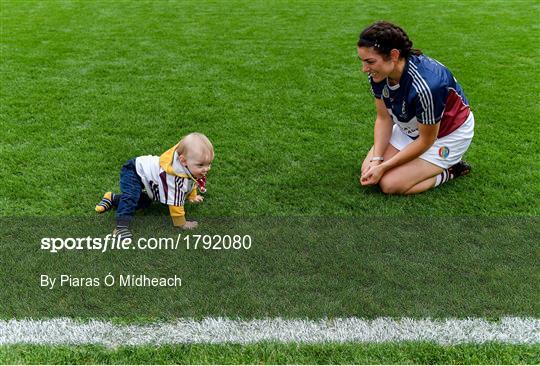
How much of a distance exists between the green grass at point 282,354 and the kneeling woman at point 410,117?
1329 millimetres

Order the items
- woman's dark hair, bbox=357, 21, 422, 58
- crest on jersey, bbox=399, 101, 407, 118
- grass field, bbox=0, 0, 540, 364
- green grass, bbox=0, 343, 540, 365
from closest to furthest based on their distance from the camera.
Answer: green grass, bbox=0, 343, 540, 365 → grass field, bbox=0, 0, 540, 364 → woman's dark hair, bbox=357, 21, 422, 58 → crest on jersey, bbox=399, 101, 407, 118

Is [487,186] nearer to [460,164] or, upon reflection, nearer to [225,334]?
[460,164]


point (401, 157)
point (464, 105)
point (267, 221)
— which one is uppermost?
point (464, 105)

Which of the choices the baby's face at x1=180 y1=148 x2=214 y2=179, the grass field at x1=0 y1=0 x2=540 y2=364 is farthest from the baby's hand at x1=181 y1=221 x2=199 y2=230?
the baby's face at x1=180 y1=148 x2=214 y2=179

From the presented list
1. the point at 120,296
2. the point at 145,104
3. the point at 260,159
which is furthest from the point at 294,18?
the point at 120,296

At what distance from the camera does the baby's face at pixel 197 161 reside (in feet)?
8.67

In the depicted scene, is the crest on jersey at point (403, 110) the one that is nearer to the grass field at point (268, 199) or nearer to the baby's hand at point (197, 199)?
the grass field at point (268, 199)

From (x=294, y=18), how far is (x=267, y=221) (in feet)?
20.6

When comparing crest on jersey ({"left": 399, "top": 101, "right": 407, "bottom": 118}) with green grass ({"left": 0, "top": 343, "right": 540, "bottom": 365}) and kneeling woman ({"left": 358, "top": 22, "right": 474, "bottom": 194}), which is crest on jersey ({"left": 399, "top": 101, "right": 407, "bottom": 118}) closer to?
kneeling woman ({"left": 358, "top": 22, "right": 474, "bottom": 194})

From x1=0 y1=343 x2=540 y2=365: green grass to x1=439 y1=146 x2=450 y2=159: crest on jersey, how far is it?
1.46m

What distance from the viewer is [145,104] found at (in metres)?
4.63

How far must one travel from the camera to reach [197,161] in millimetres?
2654
